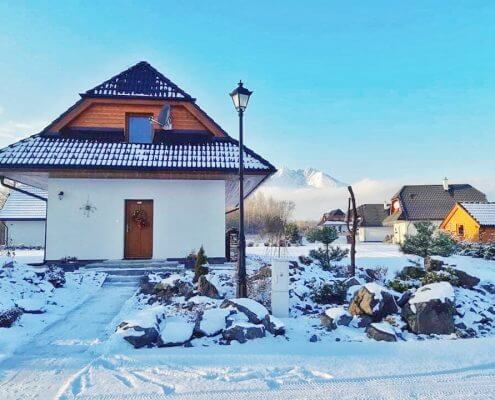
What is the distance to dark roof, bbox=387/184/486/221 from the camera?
35156mm

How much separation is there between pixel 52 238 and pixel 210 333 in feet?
28.0

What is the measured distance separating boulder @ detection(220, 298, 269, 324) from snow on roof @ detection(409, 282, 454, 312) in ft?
8.23

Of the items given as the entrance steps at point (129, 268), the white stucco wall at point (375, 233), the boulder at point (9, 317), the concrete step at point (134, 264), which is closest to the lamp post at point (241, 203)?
the entrance steps at point (129, 268)

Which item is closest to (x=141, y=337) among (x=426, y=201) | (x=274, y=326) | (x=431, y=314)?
(x=274, y=326)

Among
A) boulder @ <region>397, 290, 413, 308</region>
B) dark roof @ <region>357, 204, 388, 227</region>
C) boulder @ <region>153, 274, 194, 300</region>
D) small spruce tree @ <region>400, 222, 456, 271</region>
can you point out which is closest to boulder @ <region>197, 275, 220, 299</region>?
boulder @ <region>153, 274, 194, 300</region>

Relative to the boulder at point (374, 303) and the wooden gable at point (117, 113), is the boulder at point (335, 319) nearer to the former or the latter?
the boulder at point (374, 303)

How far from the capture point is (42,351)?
15.6 ft

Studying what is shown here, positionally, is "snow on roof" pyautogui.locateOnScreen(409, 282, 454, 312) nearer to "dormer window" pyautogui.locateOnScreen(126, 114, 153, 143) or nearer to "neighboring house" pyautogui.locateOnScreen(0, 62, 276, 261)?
"neighboring house" pyautogui.locateOnScreen(0, 62, 276, 261)

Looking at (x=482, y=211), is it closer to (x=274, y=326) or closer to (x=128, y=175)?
(x=128, y=175)

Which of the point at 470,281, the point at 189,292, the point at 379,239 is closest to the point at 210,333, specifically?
the point at 189,292

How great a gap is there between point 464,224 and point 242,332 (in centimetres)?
2638

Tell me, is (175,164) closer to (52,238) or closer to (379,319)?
(52,238)

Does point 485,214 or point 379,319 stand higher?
point 485,214

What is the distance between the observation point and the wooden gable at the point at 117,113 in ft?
41.2
